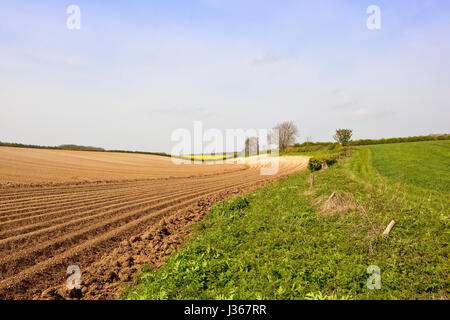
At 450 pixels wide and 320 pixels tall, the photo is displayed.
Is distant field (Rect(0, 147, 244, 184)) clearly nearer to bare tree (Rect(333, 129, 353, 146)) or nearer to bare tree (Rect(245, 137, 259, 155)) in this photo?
bare tree (Rect(333, 129, 353, 146))

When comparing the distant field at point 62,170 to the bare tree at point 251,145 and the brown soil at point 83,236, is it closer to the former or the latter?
the brown soil at point 83,236

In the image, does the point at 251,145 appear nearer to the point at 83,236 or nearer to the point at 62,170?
the point at 62,170

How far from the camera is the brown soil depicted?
645 cm

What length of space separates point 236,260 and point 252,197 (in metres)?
8.63

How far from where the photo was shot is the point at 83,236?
934 centimetres

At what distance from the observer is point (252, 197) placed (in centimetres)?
1529

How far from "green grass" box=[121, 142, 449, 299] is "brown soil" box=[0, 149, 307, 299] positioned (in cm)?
110

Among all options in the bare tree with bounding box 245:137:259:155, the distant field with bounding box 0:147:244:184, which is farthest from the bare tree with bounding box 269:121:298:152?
the distant field with bounding box 0:147:244:184

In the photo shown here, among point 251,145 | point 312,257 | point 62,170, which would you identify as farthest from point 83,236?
point 251,145

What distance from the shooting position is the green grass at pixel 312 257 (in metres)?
5.32

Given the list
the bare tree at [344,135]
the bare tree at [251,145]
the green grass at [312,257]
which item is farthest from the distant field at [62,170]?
the bare tree at [251,145]

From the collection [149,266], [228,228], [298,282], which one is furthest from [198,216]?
[298,282]

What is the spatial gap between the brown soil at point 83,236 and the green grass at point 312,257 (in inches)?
43.2
